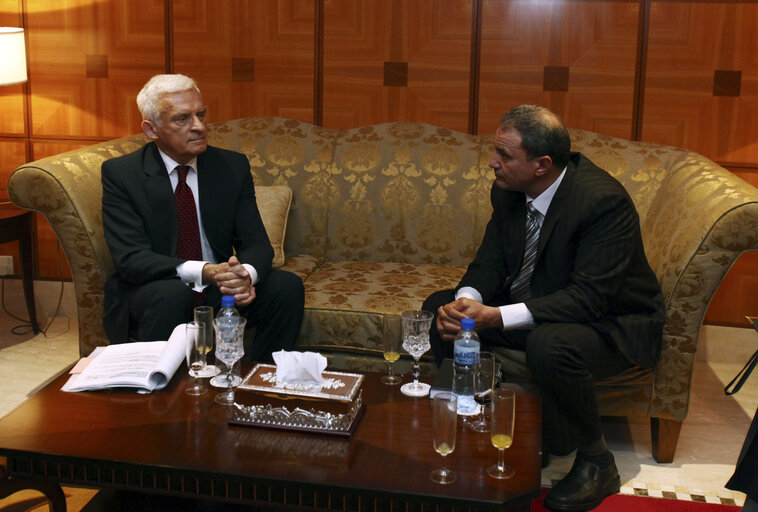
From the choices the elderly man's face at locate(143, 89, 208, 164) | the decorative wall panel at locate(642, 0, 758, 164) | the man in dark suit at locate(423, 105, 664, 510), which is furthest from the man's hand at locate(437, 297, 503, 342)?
the decorative wall panel at locate(642, 0, 758, 164)

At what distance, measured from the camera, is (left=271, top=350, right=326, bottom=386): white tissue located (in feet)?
7.14

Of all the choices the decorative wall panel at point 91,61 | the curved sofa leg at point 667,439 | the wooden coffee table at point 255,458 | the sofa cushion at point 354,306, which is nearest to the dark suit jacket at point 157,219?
the sofa cushion at point 354,306

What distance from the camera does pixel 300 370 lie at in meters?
2.18

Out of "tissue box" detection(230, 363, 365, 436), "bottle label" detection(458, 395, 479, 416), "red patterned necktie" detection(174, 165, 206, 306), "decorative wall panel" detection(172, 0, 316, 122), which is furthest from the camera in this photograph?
"decorative wall panel" detection(172, 0, 316, 122)

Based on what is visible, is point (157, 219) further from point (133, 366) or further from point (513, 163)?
point (513, 163)

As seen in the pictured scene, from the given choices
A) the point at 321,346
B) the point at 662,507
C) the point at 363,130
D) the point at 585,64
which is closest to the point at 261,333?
the point at 321,346

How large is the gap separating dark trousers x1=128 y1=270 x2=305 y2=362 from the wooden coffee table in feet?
2.30

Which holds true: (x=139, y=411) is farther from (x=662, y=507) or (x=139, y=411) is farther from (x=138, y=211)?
(x=662, y=507)

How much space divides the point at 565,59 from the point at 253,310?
1.93 m

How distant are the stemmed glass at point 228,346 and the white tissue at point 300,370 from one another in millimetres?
185

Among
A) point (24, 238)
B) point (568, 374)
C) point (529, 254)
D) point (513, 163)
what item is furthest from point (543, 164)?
point (24, 238)

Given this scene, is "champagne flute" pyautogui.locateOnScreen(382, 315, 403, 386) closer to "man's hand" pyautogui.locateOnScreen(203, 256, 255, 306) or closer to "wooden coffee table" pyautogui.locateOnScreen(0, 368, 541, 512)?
"wooden coffee table" pyautogui.locateOnScreen(0, 368, 541, 512)

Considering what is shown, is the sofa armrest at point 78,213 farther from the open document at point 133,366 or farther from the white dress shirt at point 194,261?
the open document at point 133,366

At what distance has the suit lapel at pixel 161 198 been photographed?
3143 millimetres
